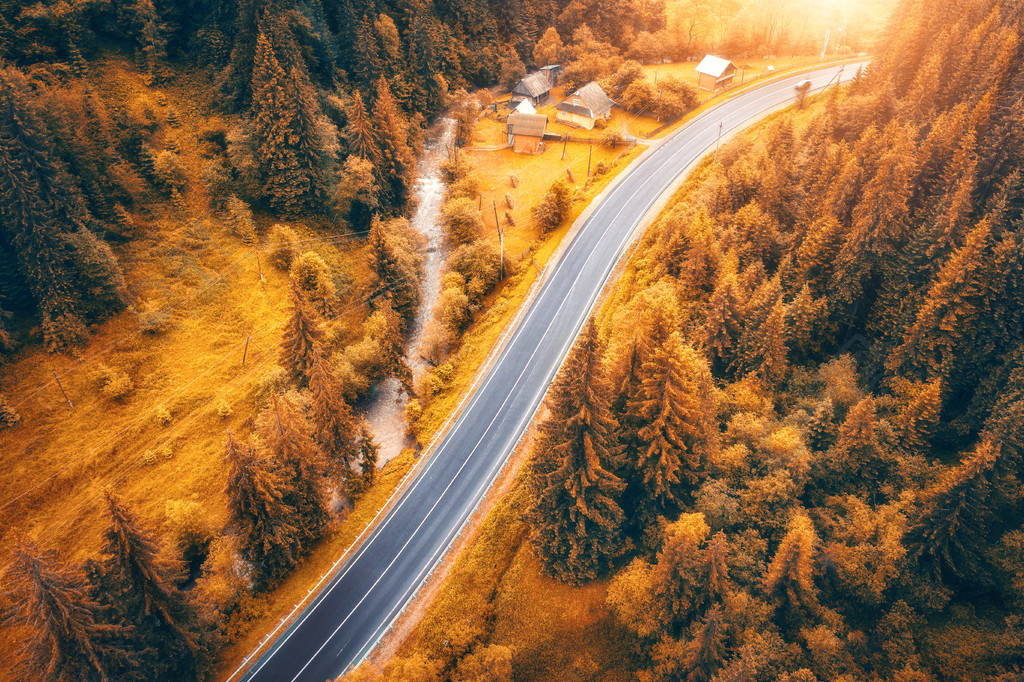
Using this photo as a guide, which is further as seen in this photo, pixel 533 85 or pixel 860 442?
pixel 533 85

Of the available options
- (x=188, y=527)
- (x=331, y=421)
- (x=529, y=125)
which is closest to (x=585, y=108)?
(x=529, y=125)

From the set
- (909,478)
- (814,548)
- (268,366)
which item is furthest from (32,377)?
(909,478)

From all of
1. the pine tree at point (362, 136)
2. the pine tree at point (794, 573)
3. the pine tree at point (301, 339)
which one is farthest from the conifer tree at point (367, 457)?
the pine tree at point (362, 136)

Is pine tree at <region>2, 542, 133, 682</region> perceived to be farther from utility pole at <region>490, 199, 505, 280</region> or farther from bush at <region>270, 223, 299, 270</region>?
utility pole at <region>490, 199, 505, 280</region>

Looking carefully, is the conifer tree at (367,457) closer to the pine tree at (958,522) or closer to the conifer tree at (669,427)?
the conifer tree at (669,427)

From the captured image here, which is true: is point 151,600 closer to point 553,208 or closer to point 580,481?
point 580,481
